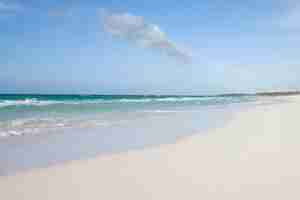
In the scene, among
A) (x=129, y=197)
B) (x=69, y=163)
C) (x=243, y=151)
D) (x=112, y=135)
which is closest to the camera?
(x=129, y=197)

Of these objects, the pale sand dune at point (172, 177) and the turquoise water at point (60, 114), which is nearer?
Answer: the pale sand dune at point (172, 177)

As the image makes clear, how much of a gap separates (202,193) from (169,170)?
2.93ft

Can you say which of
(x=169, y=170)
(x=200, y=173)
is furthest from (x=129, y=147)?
(x=200, y=173)

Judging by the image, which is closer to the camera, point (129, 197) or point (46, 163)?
point (129, 197)

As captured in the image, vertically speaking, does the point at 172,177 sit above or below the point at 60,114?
below

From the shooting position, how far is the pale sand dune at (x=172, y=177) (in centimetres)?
296

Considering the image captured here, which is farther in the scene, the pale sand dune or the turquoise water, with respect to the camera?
the turquoise water

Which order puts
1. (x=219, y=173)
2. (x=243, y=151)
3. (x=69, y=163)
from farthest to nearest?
(x=243, y=151) → (x=69, y=163) → (x=219, y=173)

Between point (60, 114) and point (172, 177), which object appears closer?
point (172, 177)

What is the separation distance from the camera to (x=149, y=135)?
7324 mm

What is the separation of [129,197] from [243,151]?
8.59ft

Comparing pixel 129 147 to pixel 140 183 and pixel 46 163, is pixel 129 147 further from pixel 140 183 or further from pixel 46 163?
pixel 140 183

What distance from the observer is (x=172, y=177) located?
348 cm

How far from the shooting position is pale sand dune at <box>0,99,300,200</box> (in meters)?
2.96
